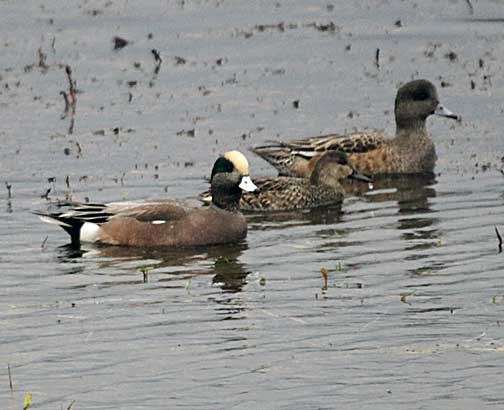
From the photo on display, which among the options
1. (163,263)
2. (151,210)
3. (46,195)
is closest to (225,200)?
(151,210)

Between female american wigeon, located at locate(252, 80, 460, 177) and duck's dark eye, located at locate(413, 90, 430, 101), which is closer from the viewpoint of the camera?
female american wigeon, located at locate(252, 80, 460, 177)

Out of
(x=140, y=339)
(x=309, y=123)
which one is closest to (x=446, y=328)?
(x=140, y=339)

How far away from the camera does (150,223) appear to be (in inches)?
493

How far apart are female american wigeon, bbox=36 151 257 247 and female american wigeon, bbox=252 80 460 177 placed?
289cm

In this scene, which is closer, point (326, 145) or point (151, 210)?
point (151, 210)

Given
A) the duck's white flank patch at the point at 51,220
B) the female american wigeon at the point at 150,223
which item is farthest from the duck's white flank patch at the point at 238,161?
the duck's white flank patch at the point at 51,220

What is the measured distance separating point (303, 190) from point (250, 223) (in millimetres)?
985

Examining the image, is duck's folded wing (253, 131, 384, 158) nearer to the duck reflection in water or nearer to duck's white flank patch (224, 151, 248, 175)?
duck's white flank patch (224, 151, 248, 175)

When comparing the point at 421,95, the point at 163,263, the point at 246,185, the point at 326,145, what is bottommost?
the point at 163,263

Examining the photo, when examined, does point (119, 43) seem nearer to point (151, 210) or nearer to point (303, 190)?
point (303, 190)

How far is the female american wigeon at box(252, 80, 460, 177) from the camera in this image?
15.6 meters

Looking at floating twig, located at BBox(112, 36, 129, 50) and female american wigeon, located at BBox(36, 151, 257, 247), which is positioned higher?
floating twig, located at BBox(112, 36, 129, 50)

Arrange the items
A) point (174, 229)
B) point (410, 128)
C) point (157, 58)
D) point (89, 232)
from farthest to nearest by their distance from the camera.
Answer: point (157, 58) → point (410, 128) → point (89, 232) → point (174, 229)

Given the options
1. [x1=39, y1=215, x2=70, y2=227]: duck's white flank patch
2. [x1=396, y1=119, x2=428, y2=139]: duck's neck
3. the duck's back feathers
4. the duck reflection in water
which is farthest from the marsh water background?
the duck's back feathers
